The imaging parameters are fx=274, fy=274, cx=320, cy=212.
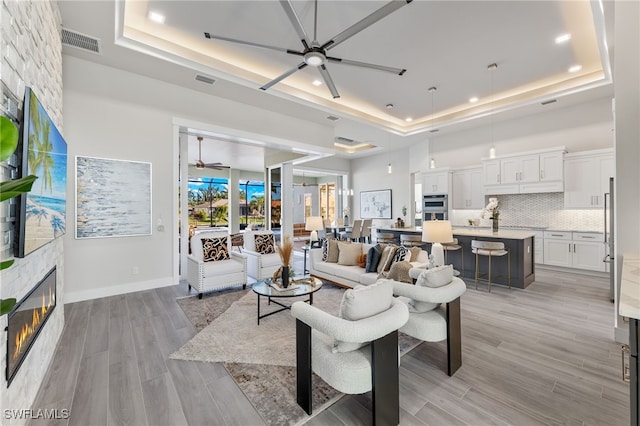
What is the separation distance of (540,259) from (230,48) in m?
7.25

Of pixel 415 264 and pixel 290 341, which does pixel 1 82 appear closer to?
pixel 290 341

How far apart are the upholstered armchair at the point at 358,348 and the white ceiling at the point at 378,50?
10.6 feet

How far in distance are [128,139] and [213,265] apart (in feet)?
8.03

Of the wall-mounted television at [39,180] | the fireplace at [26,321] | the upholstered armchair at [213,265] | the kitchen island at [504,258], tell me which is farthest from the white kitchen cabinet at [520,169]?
the fireplace at [26,321]

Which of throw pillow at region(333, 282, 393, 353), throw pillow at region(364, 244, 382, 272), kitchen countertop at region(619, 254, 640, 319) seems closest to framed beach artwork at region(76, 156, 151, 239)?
throw pillow at region(364, 244, 382, 272)

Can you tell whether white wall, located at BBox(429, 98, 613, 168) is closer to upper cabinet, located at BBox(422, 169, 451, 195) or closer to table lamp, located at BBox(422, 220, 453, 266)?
upper cabinet, located at BBox(422, 169, 451, 195)

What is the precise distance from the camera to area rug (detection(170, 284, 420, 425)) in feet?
6.49

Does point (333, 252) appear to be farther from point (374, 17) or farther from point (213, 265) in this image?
point (374, 17)

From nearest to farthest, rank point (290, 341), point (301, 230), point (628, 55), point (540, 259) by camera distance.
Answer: point (628, 55)
point (290, 341)
point (540, 259)
point (301, 230)

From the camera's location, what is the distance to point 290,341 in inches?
111

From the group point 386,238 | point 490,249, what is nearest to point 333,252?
point 386,238

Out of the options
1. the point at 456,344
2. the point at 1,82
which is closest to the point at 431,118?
the point at 456,344

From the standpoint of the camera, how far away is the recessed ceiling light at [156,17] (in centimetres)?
339

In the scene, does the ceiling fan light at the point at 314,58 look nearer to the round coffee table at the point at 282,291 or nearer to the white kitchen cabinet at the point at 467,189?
the round coffee table at the point at 282,291
